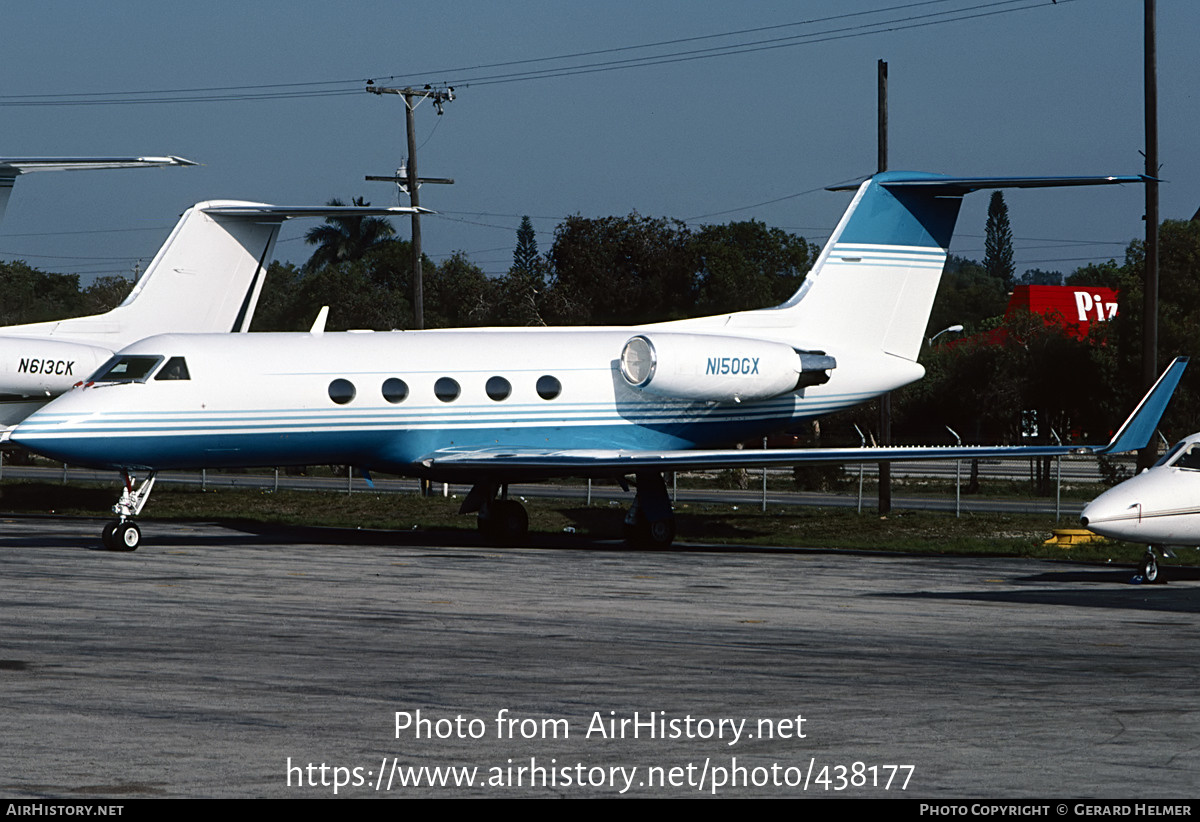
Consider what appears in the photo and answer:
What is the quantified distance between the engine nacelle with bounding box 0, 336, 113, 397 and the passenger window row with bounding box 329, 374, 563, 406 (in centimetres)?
554

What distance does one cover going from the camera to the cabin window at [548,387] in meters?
24.6

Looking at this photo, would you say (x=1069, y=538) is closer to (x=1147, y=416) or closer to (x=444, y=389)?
(x=1147, y=416)

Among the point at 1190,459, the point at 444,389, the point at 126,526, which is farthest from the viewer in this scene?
the point at 444,389

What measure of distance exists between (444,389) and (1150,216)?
14.7 metres

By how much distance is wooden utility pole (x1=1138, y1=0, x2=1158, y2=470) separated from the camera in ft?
97.8

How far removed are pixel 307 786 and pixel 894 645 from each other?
6.72m

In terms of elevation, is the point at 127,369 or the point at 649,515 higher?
the point at 127,369

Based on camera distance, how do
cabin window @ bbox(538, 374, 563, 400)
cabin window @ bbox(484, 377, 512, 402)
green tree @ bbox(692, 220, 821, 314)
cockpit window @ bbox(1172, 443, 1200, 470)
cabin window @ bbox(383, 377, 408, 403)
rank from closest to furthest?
1. cockpit window @ bbox(1172, 443, 1200, 470)
2. cabin window @ bbox(383, 377, 408, 403)
3. cabin window @ bbox(484, 377, 512, 402)
4. cabin window @ bbox(538, 374, 563, 400)
5. green tree @ bbox(692, 220, 821, 314)

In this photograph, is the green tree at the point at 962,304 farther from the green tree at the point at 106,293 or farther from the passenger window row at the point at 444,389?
the passenger window row at the point at 444,389

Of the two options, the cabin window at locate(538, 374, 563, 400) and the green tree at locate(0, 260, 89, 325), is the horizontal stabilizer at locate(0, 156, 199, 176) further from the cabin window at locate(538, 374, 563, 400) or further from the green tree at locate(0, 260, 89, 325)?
the green tree at locate(0, 260, 89, 325)

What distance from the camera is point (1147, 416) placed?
1992 cm

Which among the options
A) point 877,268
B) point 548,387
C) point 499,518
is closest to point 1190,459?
point 877,268

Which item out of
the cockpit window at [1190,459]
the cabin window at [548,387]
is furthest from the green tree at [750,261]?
the cockpit window at [1190,459]

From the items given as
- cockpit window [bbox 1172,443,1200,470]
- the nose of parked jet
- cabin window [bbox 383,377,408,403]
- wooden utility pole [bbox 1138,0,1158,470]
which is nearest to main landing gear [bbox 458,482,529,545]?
cabin window [bbox 383,377,408,403]
